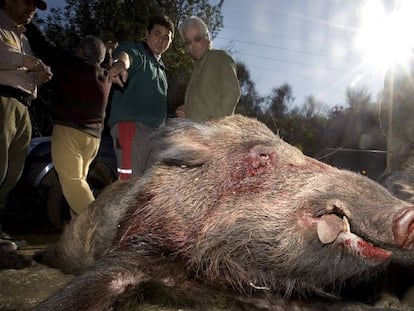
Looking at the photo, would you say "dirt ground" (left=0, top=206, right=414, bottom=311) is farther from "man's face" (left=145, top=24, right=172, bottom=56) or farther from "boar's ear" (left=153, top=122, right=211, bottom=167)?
"man's face" (left=145, top=24, right=172, bottom=56)

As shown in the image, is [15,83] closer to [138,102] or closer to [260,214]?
[138,102]

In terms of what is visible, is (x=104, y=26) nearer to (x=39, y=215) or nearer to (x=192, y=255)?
(x=39, y=215)

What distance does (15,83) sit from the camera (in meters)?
3.94

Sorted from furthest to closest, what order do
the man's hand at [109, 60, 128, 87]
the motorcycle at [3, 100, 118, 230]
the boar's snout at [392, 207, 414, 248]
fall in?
the motorcycle at [3, 100, 118, 230], the man's hand at [109, 60, 128, 87], the boar's snout at [392, 207, 414, 248]

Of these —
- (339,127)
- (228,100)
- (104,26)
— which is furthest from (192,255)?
(339,127)

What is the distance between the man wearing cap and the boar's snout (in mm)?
3091

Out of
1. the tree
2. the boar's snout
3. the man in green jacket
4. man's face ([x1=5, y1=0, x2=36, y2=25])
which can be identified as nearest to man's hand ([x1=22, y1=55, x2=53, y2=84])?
man's face ([x1=5, y1=0, x2=36, y2=25])

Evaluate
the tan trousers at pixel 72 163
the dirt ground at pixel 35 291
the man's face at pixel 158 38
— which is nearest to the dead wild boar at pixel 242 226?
the dirt ground at pixel 35 291

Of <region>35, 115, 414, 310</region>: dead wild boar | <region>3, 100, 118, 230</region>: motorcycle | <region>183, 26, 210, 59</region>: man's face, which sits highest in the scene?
<region>183, 26, 210, 59</region>: man's face

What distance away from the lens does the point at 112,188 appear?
12.3ft

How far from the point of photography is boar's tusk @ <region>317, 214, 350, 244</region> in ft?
6.94

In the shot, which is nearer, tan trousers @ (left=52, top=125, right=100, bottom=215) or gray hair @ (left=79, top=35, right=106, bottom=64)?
tan trousers @ (left=52, top=125, right=100, bottom=215)

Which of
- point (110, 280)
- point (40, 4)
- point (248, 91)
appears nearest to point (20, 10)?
point (40, 4)

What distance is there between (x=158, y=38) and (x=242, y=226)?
3440 mm
